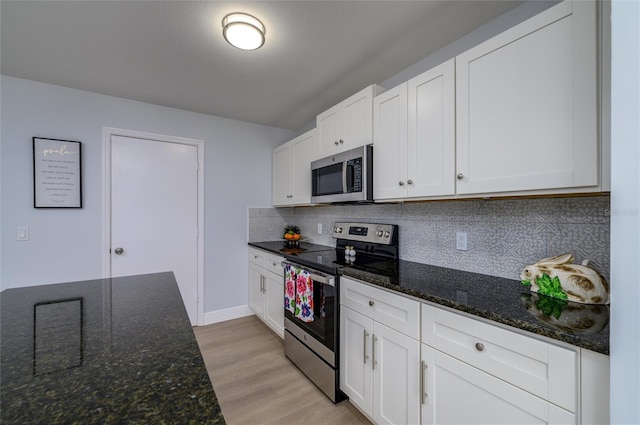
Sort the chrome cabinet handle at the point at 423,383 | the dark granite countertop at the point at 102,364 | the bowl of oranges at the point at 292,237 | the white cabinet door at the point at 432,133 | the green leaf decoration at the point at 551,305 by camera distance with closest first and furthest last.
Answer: the dark granite countertop at the point at 102,364 < the green leaf decoration at the point at 551,305 < the chrome cabinet handle at the point at 423,383 < the white cabinet door at the point at 432,133 < the bowl of oranges at the point at 292,237

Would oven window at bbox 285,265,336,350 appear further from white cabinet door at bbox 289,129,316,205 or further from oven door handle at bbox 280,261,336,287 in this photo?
white cabinet door at bbox 289,129,316,205

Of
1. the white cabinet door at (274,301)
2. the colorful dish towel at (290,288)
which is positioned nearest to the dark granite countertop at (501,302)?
the colorful dish towel at (290,288)

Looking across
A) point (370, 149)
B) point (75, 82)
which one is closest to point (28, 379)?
point (370, 149)

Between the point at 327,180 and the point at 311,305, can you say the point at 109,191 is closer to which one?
the point at 327,180

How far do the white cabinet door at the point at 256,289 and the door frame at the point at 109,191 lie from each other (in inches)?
21.6

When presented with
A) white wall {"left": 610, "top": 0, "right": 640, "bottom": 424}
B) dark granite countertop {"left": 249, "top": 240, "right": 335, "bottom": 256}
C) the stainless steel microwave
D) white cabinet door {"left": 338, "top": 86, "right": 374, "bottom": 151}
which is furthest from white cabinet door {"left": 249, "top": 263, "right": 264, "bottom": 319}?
white wall {"left": 610, "top": 0, "right": 640, "bottom": 424}

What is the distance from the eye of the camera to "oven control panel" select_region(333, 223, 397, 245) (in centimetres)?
214

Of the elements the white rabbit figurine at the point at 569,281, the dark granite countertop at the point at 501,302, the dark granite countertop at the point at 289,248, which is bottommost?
the dark granite countertop at the point at 289,248

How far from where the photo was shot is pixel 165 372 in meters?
0.59

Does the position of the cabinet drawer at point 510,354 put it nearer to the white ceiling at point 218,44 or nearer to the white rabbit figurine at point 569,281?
the white rabbit figurine at point 569,281

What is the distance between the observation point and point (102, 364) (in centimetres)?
61

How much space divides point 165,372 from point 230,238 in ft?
9.09

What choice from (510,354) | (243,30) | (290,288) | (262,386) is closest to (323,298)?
(290,288)

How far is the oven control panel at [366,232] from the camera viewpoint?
2.14m
